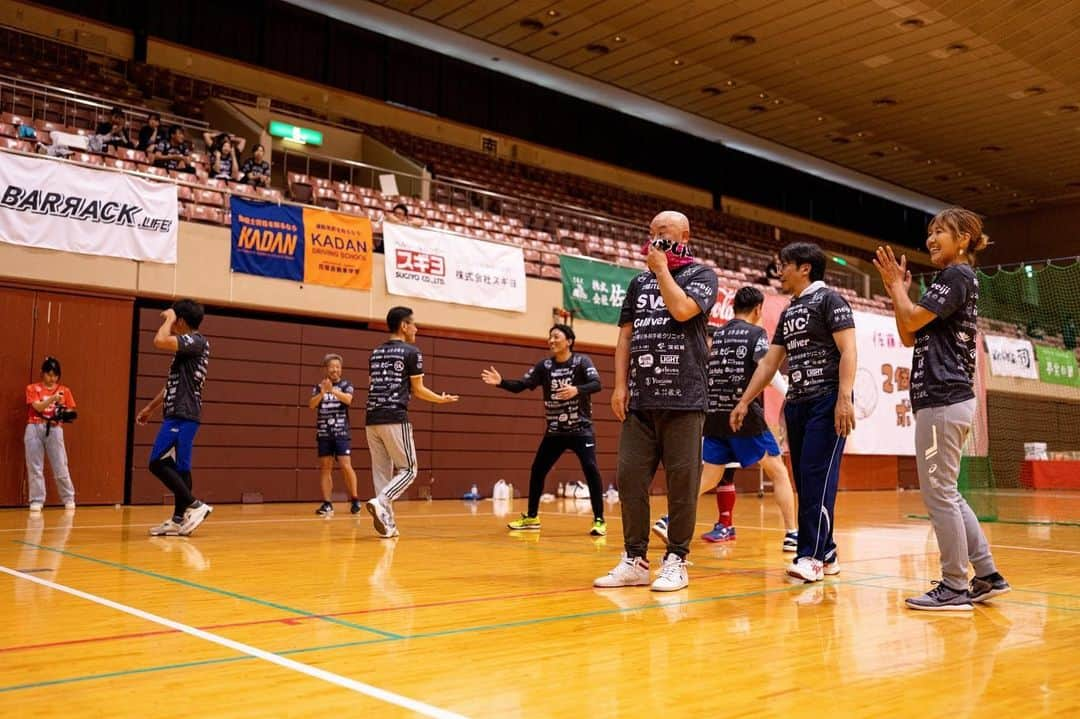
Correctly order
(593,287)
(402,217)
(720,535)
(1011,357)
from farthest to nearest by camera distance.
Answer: (593,287) < (1011,357) < (402,217) < (720,535)

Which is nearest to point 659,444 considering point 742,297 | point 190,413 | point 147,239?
point 742,297

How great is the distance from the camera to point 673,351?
4.93 m

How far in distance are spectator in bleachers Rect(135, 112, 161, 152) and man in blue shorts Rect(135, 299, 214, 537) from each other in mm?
7159

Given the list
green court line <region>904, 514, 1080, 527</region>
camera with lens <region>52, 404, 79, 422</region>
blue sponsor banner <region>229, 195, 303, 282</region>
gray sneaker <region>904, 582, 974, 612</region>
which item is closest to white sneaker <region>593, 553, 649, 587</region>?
gray sneaker <region>904, 582, 974, 612</region>

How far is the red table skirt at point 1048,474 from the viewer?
20234 millimetres

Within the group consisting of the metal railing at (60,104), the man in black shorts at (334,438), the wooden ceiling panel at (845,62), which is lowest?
the man in black shorts at (334,438)

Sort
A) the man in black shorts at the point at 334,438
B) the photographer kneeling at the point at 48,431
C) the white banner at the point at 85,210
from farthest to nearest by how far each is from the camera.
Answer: the man in black shorts at the point at 334,438
the white banner at the point at 85,210
the photographer kneeling at the point at 48,431

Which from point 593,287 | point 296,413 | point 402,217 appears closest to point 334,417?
point 296,413

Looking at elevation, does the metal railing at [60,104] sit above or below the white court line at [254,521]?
above

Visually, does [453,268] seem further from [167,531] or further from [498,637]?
[498,637]

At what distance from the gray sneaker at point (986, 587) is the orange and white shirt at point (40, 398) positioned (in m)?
10.1

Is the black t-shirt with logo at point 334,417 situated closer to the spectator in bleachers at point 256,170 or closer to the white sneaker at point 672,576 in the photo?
the spectator in bleachers at point 256,170

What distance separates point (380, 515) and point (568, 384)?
7.04 ft

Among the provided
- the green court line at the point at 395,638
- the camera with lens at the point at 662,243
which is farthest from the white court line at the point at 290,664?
the camera with lens at the point at 662,243
